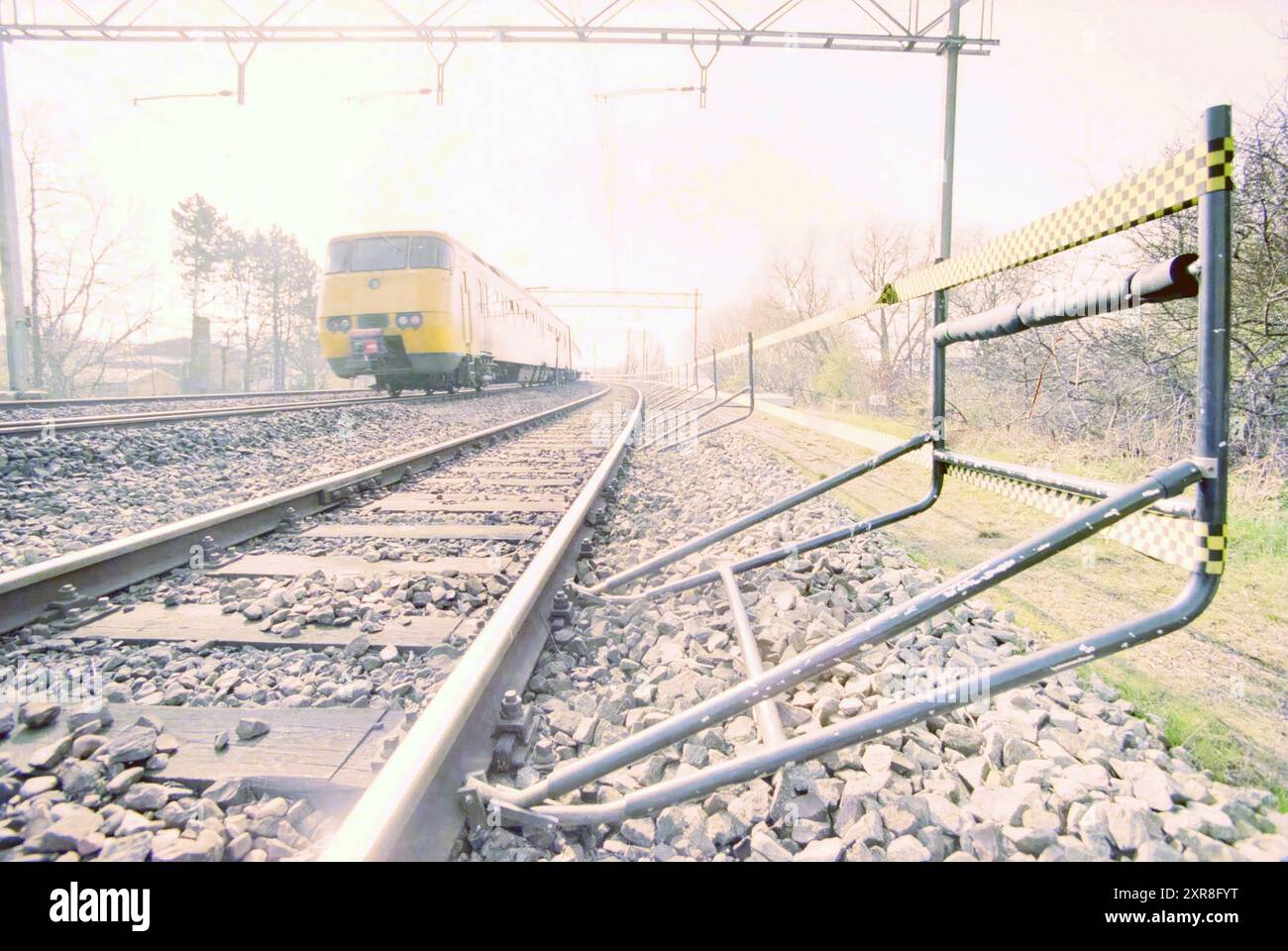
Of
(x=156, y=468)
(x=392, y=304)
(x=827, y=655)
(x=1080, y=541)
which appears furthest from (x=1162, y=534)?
(x=392, y=304)

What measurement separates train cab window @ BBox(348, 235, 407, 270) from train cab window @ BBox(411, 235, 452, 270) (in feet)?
0.63

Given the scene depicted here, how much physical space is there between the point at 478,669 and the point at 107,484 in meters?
4.92

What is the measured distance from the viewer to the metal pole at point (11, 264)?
14.4 meters

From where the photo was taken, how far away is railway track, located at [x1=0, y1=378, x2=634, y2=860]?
4.43 ft

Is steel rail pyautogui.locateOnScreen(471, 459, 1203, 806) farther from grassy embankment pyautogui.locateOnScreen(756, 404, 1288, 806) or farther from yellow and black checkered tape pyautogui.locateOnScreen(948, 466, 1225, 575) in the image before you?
grassy embankment pyautogui.locateOnScreen(756, 404, 1288, 806)

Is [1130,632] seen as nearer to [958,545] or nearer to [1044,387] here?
[958,545]

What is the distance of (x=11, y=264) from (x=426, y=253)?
10.3m

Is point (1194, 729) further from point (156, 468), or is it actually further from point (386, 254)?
point (386, 254)

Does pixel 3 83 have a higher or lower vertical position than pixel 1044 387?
higher

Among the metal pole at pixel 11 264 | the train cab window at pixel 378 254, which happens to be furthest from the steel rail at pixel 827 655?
the metal pole at pixel 11 264

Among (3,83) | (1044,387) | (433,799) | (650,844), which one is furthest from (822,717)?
(3,83)

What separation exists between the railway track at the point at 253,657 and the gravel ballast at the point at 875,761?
0.97 ft

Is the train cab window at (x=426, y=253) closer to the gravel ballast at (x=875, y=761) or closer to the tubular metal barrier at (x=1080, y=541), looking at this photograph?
the gravel ballast at (x=875, y=761)
